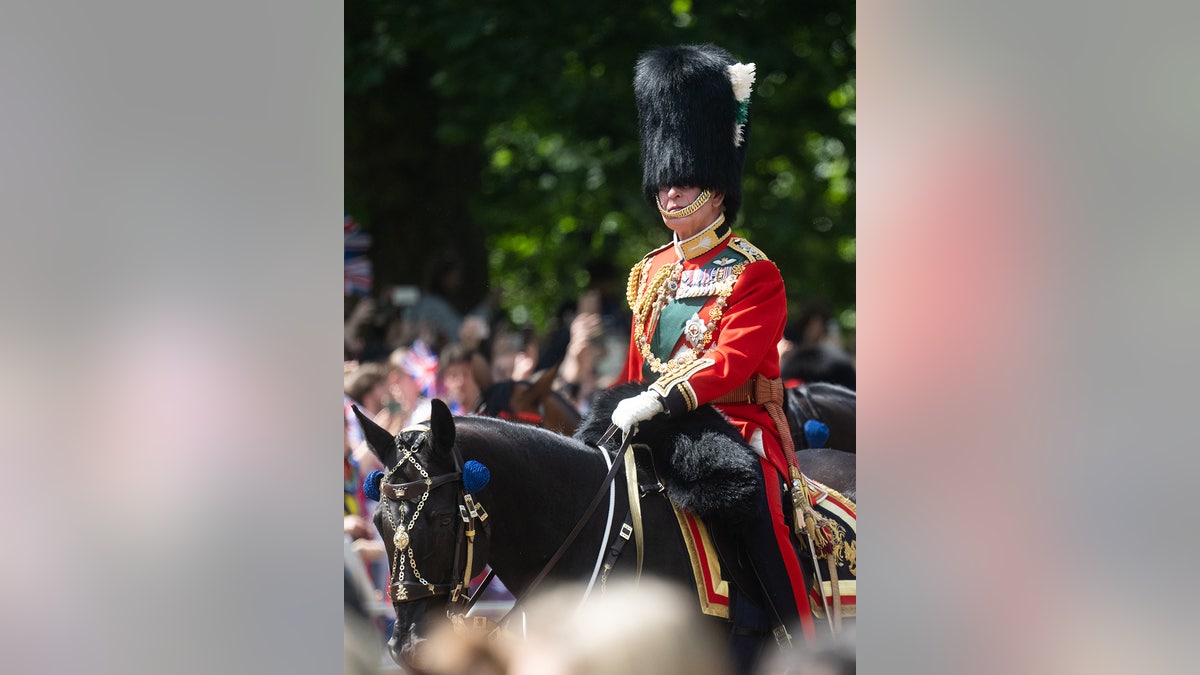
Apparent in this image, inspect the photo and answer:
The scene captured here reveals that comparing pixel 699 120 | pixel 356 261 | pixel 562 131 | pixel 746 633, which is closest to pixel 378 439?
pixel 746 633

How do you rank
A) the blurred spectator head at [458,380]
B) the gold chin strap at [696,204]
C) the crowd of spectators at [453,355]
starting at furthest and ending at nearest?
the blurred spectator head at [458,380], the crowd of spectators at [453,355], the gold chin strap at [696,204]

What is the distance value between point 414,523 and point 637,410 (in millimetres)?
757

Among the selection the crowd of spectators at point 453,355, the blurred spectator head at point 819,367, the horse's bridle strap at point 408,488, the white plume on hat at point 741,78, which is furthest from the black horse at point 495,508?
the blurred spectator head at point 819,367

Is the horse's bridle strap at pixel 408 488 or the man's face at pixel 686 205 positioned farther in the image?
the man's face at pixel 686 205

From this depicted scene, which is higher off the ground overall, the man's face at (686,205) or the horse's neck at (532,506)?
the man's face at (686,205)

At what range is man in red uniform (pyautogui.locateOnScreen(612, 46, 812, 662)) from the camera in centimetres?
448

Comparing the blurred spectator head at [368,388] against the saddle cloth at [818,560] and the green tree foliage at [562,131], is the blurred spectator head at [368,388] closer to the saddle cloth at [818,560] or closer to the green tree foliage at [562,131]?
the saddle cloth at [818,560]

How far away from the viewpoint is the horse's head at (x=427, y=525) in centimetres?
408

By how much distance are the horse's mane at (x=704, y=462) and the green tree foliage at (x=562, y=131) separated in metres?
6.16

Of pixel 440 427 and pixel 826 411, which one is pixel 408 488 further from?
pixel 826 411

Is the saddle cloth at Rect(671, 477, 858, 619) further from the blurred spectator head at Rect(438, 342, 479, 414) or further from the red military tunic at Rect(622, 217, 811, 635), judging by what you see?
the blurred spectator head at Rect(438, 342, 479, 414)
